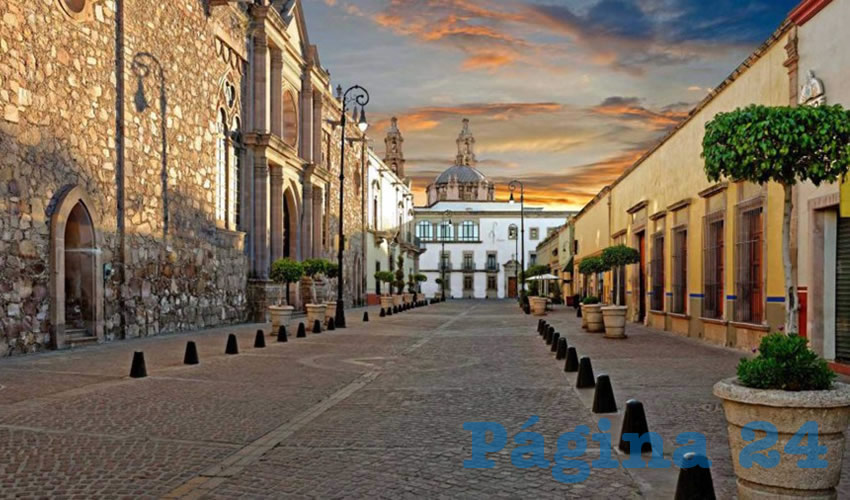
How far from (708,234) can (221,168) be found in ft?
54.0

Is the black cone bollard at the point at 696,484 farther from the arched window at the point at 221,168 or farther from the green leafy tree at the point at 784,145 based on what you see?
the arched window at the point at 221,168

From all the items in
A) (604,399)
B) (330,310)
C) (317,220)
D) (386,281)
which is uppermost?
(317,220)

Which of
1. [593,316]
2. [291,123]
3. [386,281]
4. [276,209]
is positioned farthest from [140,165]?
[386,281]

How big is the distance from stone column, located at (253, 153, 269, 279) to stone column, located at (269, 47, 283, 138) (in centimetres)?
248

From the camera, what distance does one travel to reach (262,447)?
23.5 feet

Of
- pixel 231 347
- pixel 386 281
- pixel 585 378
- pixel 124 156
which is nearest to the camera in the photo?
pixel 585 378

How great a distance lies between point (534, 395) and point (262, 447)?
14.5 feet

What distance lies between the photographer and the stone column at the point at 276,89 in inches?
1252

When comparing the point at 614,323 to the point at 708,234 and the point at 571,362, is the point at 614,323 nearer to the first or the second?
the point at 708,234

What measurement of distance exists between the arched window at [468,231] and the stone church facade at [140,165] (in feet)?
237

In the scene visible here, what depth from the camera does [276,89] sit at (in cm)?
3198

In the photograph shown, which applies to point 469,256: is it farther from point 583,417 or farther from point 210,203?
point 583,417

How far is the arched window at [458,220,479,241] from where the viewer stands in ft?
352

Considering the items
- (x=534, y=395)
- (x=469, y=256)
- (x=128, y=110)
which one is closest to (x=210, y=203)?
(x=128, y=110)
